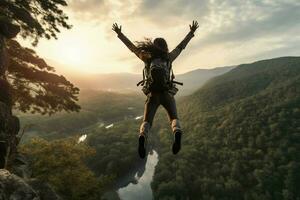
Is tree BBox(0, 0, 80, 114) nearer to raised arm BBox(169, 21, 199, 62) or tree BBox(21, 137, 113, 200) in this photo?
tree BBox(21, 137, 113, 200)

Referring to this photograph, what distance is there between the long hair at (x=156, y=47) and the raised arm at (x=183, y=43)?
0.15 meters

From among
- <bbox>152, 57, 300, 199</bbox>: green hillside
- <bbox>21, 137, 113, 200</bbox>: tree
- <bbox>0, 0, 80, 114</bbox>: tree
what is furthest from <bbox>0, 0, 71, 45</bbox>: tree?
<bbox>152, 57, 300, 199</bbox>: green hillside

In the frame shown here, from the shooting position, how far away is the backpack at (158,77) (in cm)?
616

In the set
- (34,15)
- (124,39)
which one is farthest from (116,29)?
(34,15)

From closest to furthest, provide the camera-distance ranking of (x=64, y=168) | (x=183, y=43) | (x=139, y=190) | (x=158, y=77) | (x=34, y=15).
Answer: (x=158, y=77), (x=183, y=43), (x=34, y=15), (x=64, y=168), (x=139, y=190)

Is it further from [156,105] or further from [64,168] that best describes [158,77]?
[64,168]

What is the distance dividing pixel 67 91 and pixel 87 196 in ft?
48.4

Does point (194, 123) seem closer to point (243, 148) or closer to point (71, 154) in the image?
point (243, 148)

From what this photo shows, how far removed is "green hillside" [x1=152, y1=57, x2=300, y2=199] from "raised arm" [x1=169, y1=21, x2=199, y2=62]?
82.3 m

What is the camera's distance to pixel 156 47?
6410mm

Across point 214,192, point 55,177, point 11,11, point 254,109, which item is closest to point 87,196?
point 55,177

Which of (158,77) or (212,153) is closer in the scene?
(158,77)

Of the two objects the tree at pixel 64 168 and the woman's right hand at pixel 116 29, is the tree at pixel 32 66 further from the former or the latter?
the woman's right hand at pixel 116 29

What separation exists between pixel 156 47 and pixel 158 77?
0.64 m
